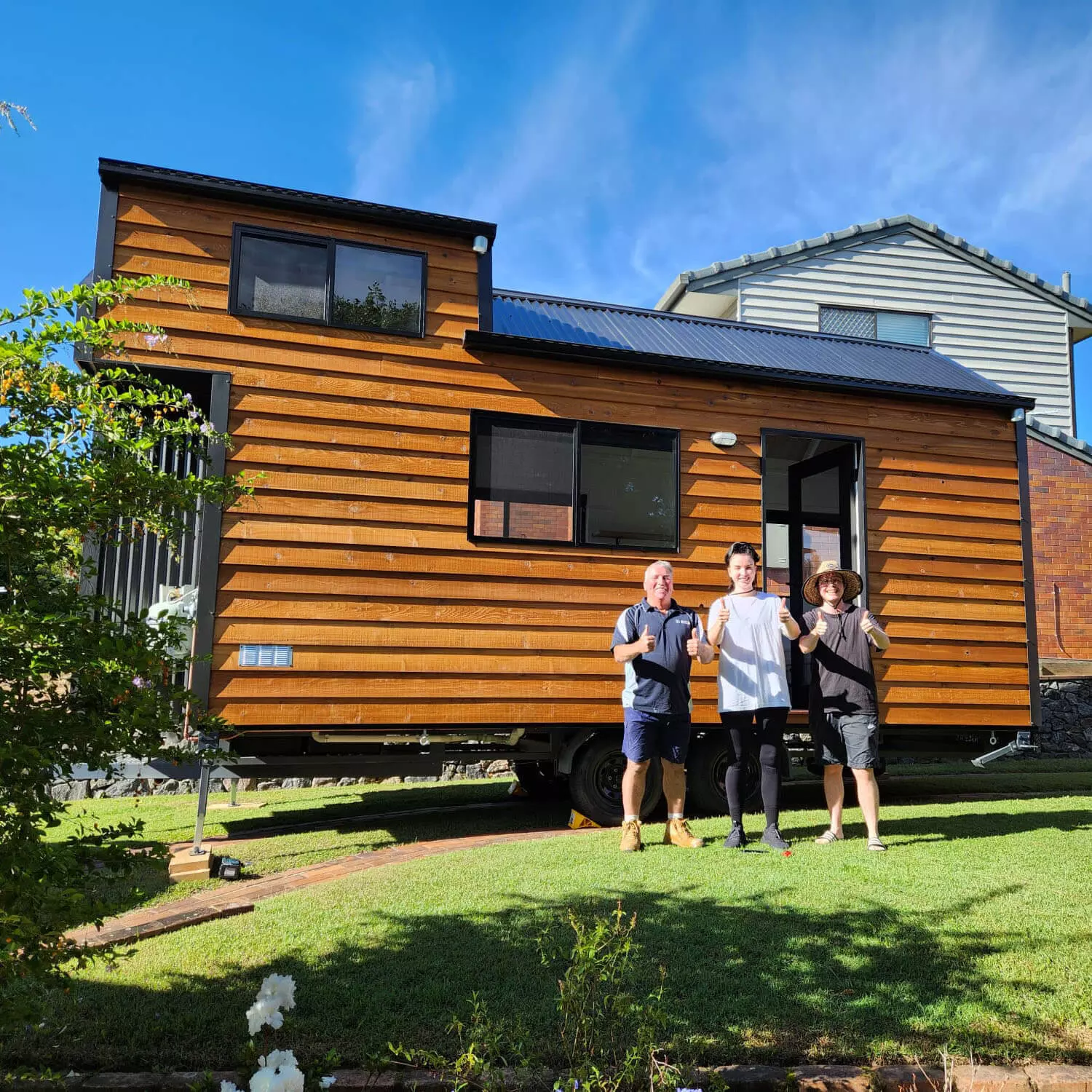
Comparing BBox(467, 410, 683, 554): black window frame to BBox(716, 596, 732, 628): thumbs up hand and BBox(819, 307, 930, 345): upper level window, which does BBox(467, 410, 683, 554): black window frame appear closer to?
Answer: BBox(716, 596, 732, 628): thumbs up hand

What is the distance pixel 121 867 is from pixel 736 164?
958 cm

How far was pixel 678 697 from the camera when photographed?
5434 mm

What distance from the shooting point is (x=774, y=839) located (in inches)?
200

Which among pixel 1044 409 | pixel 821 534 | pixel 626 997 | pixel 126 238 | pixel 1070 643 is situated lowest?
pixel 626 997

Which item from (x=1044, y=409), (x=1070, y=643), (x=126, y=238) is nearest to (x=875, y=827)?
(x=126, y=238)

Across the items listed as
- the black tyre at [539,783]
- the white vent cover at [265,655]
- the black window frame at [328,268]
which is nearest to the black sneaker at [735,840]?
the black tyre at [539,783]

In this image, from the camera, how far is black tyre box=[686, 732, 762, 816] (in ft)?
22.5

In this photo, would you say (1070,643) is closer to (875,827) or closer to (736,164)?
(736,164)

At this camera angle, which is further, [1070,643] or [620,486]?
[1070,643]

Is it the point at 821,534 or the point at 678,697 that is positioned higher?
the point at 821,534

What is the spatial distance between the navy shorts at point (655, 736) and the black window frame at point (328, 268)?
11.1ft

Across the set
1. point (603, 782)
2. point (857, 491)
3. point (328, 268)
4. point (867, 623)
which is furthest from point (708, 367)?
point (603, 782)

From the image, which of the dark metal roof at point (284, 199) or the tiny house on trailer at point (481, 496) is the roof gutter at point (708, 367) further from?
the dark metal roof at point (284, 199)

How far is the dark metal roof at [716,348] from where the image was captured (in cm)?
696
